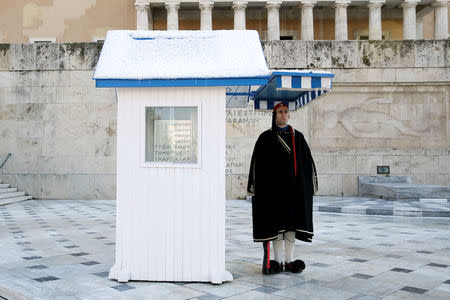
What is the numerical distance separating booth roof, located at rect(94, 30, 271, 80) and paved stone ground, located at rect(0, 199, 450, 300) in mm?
2330

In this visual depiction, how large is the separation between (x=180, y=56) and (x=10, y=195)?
11405 mm

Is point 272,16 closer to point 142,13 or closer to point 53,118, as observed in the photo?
point 142,13

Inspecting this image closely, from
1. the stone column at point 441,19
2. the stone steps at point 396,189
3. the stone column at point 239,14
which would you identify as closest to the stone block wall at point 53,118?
the stone steps at point 396,189

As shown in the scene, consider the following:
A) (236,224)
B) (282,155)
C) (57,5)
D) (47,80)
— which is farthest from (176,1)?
(282,155)

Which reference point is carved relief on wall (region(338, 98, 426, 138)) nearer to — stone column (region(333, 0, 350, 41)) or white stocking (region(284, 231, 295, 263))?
white stocking (region(284, 231, 295, 263))

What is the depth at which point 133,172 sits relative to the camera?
4699mm

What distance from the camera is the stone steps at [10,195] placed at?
13.1m

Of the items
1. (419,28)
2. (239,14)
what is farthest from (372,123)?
(419,28)

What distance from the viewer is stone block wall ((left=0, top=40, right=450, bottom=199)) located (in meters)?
14.4

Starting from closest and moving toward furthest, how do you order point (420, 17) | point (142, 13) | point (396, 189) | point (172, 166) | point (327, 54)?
point (172, 166) < point (396, 189) < point (327, 54) < point (142, 13) < point (420, 17)

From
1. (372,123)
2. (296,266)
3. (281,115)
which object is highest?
(372,123)

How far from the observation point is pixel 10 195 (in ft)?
44.6

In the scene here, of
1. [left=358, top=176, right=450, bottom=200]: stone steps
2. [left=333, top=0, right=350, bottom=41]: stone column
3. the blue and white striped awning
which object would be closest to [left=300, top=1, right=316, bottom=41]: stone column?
[left=333, top=0, right=350, bottom=41]: stone column

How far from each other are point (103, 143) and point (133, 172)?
1046 centimetres
